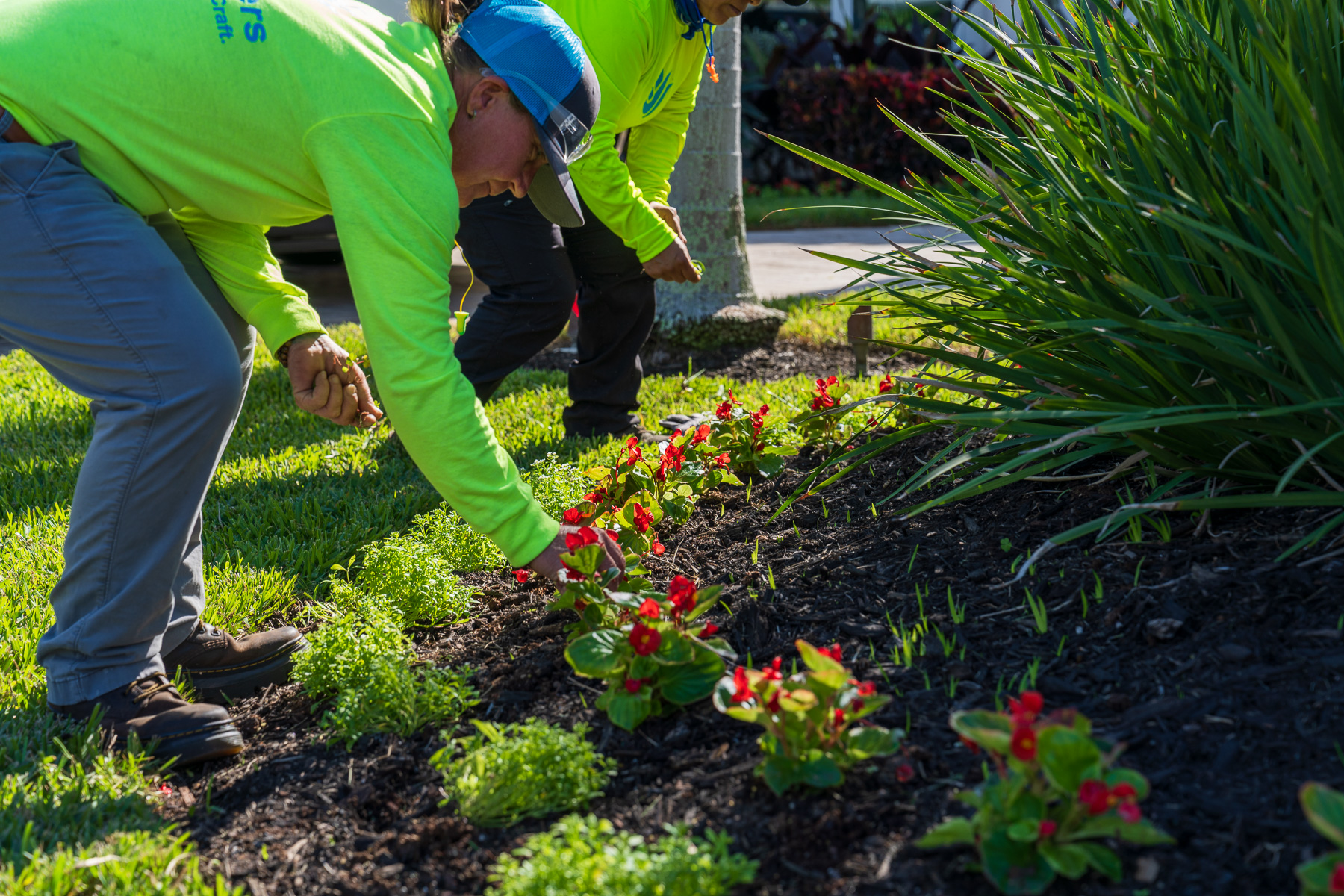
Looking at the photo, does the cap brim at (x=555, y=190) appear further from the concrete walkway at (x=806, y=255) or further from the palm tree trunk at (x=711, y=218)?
the concrete walkway at (x=806, y=255)

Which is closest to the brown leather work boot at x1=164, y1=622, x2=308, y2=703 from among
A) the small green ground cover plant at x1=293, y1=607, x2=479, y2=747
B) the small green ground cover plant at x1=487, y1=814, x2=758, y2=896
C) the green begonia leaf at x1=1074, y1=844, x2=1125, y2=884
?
the small green ground cover plant at x1=293, y1=607, x2=479, y2=747

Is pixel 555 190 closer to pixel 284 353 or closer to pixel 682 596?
pixel 284 353

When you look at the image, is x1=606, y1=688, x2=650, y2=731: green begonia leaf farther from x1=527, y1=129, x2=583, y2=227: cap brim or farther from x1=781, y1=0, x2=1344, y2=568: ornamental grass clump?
x1=527, y1=129, x2=583, y2=227: cap brim

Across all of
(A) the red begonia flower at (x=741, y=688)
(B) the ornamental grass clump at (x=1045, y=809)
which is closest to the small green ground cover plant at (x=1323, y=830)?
(B) the ornamental grass clump at (x=1045, y=809)

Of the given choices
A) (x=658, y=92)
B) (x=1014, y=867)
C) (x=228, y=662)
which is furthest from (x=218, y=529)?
(x=1014, y=867)

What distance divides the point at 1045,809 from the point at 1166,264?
4.18 feet

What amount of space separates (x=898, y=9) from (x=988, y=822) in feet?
57.4

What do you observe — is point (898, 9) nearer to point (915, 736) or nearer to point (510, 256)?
point (510, 256)

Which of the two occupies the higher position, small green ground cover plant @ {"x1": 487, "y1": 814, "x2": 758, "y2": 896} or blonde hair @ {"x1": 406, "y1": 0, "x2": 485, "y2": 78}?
blonde hair @ {"x1": 406, "y1": 0, "x2": 485, "y2": 78}

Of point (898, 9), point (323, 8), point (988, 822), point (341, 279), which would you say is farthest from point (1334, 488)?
point (898, 9)

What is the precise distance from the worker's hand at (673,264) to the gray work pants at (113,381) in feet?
5.28

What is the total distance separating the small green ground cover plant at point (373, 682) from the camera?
206 centimetres

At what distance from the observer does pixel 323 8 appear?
76.5 inches

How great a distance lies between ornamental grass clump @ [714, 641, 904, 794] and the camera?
160cm
